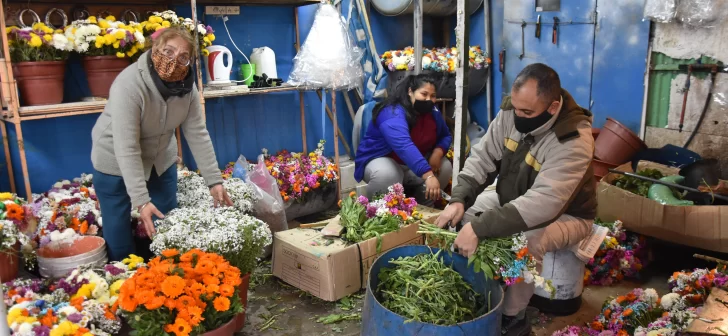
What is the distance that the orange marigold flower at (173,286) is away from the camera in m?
2.26

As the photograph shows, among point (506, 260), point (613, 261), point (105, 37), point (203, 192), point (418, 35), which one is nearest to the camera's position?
point (506, 260)

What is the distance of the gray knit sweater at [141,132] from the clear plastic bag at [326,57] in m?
1.71

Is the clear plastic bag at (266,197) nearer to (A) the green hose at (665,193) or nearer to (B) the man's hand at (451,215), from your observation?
(B) the man's hand at (451,215)

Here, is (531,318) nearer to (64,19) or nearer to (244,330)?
(244,330)

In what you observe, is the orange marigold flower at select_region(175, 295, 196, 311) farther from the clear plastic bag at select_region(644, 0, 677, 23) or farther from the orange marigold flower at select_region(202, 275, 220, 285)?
the clear plastic bag at select_region(644, 0, 677, 23)

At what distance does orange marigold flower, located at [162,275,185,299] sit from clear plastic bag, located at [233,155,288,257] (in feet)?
5.91

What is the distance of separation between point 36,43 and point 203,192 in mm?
1376

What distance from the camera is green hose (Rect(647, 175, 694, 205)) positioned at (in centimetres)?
372

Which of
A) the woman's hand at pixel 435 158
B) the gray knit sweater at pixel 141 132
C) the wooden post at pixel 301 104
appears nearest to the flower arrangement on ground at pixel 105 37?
the gray knit sweater at pixel 141 132

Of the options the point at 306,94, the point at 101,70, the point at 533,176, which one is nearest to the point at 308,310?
the point at 533,176

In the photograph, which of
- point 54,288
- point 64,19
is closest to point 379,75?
point 64,19

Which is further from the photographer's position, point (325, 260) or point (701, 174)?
point (701, 174)

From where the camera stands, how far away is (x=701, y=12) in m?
4.30

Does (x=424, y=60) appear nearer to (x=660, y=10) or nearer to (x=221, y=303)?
(x=660, y=10)
